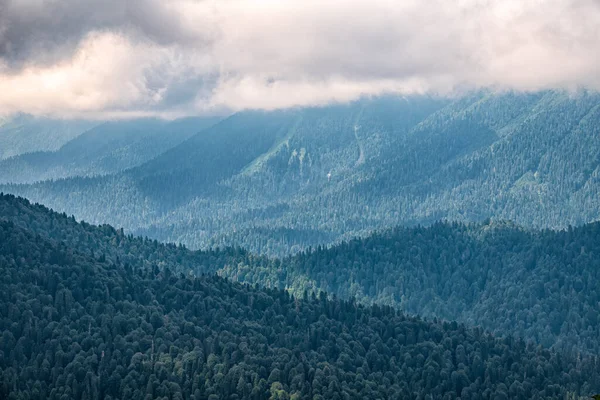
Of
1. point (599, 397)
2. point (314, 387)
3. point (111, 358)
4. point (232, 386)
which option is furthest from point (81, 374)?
point (599, 397)

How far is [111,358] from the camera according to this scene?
19825 centimetres

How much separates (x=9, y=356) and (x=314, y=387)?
156ft

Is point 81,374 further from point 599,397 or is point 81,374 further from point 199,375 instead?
point 599,397

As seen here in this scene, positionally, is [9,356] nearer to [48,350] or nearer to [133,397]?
[48,350]

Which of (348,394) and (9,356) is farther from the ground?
(9,356)

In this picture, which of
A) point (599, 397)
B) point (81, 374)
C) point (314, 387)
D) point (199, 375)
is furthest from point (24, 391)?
point (599, 397)

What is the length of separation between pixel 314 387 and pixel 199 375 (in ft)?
59.1

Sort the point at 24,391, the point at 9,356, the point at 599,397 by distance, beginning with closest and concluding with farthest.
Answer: the point at 599,397
the point at 24,391
the point at 9,356

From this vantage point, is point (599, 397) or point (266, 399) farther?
point (266, 399)

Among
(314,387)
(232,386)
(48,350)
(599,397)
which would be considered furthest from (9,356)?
(599,397)

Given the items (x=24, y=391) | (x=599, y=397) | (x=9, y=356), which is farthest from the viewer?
(x=9, y=356)

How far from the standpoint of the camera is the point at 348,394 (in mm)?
199875

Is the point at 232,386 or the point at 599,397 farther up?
the point at 599,397

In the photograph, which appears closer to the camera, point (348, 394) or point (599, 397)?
point (599, 397)
